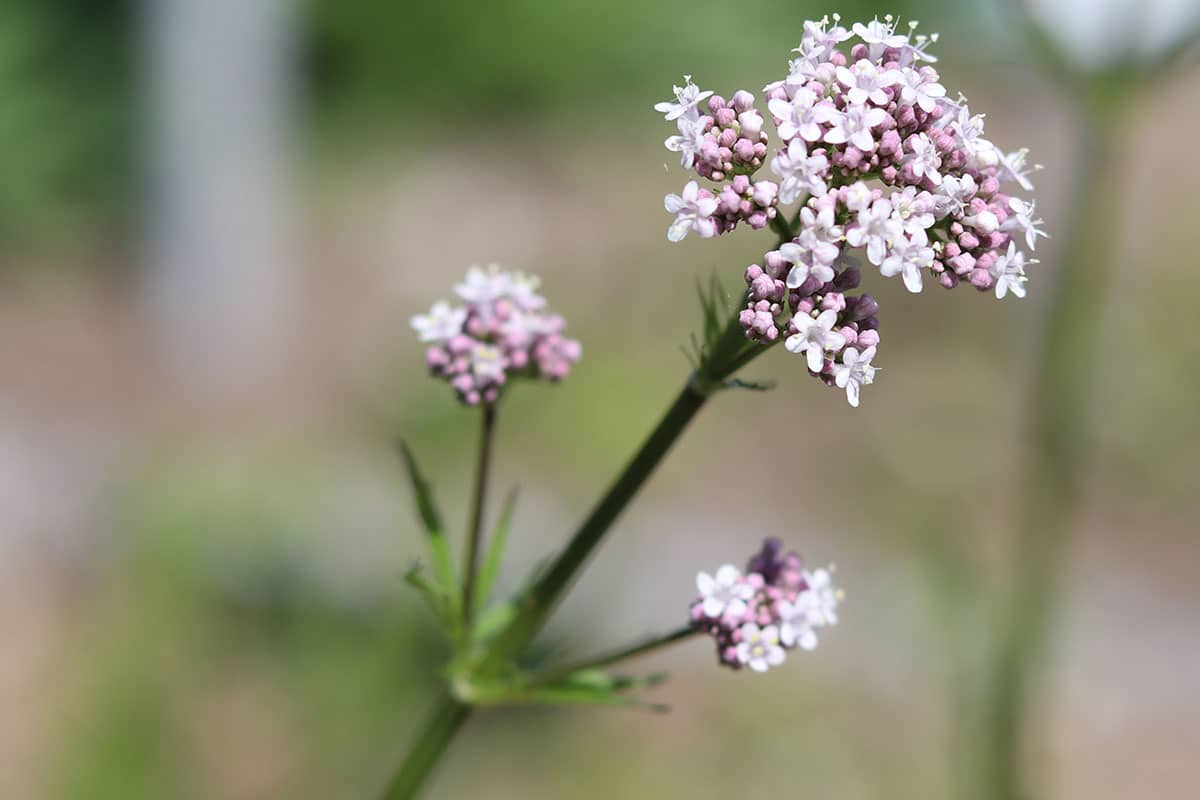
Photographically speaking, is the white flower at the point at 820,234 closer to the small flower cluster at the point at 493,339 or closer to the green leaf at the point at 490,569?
the small flower cluster at the point at 493,339

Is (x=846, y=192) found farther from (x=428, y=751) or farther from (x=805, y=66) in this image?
(x=428, y=751)

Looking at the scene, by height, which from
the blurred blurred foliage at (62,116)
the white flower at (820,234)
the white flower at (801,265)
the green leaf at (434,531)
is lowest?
the blurred blurred foliage at (62,116)

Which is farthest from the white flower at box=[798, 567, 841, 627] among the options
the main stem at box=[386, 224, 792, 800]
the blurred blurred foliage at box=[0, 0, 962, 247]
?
the blurred blurred foliage at box=[0, 0, 962, 247]

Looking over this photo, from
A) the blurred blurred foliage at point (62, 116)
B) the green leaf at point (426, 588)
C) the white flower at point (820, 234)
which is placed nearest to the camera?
the white flower at point (820, 234)

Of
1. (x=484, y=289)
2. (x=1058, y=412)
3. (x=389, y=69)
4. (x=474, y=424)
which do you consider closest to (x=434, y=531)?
(x=484, y=289)

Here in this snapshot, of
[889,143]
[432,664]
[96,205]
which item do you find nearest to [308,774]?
[432,664]

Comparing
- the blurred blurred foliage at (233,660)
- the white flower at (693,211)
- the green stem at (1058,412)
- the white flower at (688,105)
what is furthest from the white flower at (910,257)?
the blurred blurred foliage at (233,660)
